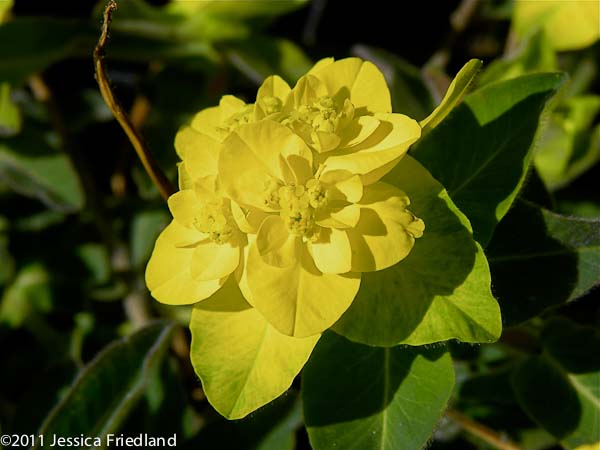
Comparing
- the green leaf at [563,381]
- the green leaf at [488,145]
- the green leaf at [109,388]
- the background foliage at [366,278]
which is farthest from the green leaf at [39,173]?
the green leaf at [563,381]

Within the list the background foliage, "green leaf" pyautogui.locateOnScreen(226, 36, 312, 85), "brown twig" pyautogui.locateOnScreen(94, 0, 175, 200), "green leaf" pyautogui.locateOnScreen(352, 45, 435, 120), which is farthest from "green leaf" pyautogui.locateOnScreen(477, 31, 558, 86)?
"brown twig" pyautogui.locateOnScreen(94, 0, 175, 200)

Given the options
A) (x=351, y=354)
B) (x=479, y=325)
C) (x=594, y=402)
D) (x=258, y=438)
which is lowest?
(x=258, y=438)

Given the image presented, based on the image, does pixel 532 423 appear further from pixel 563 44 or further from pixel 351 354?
pixel 563 44

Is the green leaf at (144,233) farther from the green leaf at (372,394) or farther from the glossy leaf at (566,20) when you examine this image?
the glossy leaf at (566,20)

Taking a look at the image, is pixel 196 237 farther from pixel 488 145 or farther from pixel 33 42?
pixel 33 42

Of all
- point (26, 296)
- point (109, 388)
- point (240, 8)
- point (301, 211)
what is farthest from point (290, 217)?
point (26, 296)

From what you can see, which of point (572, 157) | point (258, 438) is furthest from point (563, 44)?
point (258, 438)
